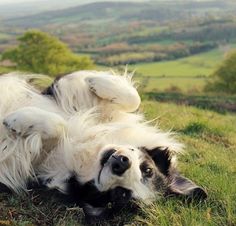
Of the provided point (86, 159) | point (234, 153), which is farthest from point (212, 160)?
point (86, 159)

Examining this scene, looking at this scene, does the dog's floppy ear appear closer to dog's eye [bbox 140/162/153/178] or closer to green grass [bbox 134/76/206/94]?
dog's eye [bbox 140/162/153/178]

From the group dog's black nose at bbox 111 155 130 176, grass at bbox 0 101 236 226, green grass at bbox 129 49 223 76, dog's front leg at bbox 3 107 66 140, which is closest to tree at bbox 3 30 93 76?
green grass at bbox 129 49 223 76

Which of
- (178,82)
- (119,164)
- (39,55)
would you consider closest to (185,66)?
(178,82)

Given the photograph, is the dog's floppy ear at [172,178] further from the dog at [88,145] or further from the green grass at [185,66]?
the green grass at [185,66]

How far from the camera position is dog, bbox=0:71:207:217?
4.11 m

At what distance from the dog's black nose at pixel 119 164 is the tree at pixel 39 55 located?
44.3 metres

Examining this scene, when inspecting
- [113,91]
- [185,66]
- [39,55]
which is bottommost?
[185,66]

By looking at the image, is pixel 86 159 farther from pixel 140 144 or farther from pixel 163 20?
pixel 163 20

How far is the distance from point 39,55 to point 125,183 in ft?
150

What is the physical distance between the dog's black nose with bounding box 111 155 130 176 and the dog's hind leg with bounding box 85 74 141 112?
156 cm

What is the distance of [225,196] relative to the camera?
441 centimetres

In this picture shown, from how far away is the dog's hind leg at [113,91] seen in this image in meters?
5.41

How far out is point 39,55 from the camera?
4862cm

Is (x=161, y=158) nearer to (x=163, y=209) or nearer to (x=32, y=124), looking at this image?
(x=163, y=209)
